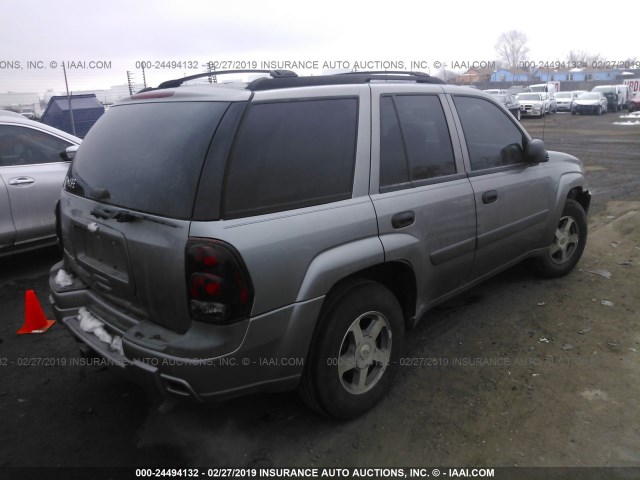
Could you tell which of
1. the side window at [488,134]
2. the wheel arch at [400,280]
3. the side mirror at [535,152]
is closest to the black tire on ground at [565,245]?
the side mirror at [535,152]

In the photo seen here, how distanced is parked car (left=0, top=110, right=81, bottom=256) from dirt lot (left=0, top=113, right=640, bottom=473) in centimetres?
116

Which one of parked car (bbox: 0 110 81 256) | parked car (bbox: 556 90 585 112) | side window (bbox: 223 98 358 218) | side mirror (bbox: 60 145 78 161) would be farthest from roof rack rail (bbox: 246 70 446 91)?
parked car (bbox: 556 90 585 112)

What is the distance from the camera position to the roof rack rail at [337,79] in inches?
99.3

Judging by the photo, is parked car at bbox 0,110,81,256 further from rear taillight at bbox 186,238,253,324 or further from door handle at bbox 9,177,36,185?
rear taillight at bbox 186,238,253,324

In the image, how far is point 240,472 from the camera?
2.47 m

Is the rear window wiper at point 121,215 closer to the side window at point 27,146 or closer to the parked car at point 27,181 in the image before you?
the parked car at point 27,181

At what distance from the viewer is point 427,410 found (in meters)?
2.89

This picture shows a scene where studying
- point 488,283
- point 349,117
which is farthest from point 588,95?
point 349,117

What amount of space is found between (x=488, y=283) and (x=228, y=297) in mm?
3331

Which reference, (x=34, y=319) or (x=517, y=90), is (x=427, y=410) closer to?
(x=34, y=319)

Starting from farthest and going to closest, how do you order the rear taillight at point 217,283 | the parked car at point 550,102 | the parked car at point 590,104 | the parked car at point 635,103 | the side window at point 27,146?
1. the parked car at point 550,102
2. the parked car at point 635,103
3. the parked car at point 590,104
4. the side window at point 27,146
5. the rear taillight at point 217,283

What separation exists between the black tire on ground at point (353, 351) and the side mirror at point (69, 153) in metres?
3.91

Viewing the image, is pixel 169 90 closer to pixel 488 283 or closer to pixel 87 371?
pixel 87 371

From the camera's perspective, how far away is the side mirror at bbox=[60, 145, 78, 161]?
521cm
